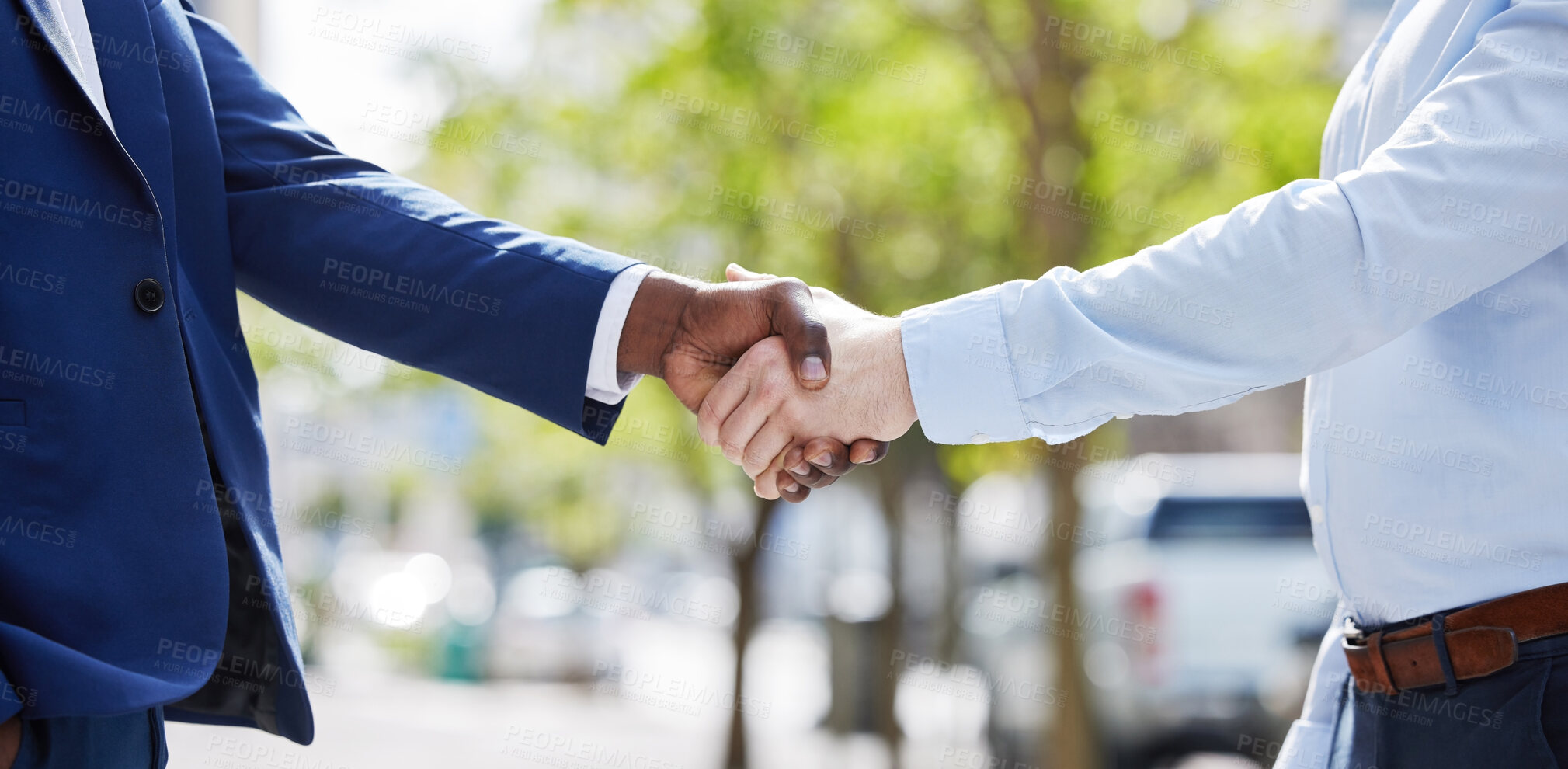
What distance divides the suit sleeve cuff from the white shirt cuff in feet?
1.73

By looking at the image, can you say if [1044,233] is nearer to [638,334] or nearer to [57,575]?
[638,334]

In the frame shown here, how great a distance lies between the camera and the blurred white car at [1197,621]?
26.8 feet

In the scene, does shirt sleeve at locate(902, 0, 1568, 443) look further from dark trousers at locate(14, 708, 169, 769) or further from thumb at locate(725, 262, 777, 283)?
dark trousers at locate(14, 708, 169, 769)

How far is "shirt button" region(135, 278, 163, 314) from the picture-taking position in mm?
1649

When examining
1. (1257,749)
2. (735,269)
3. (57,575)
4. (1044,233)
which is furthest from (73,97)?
(1257,749)

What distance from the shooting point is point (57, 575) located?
158 cm

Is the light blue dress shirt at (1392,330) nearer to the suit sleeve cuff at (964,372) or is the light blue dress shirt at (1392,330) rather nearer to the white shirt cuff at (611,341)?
the suit sleeve cuff at (964,372)

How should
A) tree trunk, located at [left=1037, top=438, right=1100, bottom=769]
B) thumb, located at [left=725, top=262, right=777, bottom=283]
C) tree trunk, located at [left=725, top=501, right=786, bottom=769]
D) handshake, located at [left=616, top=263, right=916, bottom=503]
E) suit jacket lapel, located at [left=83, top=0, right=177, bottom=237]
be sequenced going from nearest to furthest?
suit jacket lapel, located at [left=83, top=0, right=177, bottom=237] → handshake, located at [left=616, top=263, right=916, bottom=503] → thumb, located at [left=725, top=262, right=777, bottom=283] → tree trunk, located at [left=1037, top=438, right=1100, bottom=769] → tree trunk, located at [left=725, top=501, right=786, bottom=769]

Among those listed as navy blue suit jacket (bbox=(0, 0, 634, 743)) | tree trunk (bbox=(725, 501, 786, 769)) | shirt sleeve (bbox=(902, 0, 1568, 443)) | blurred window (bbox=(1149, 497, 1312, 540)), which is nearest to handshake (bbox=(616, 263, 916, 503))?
shirt sleeve (bbox=(902, 0, 1568, 443))

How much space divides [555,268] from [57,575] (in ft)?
3.24

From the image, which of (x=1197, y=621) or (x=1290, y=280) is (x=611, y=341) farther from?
(x=1197, y=621)

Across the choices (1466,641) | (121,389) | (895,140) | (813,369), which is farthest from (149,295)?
(895,140)

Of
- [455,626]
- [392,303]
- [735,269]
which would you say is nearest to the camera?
[392,303]

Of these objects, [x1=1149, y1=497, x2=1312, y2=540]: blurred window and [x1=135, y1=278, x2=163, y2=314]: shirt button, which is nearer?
[x1=135, y1=278, x2=163, y2=314]: shirt button
